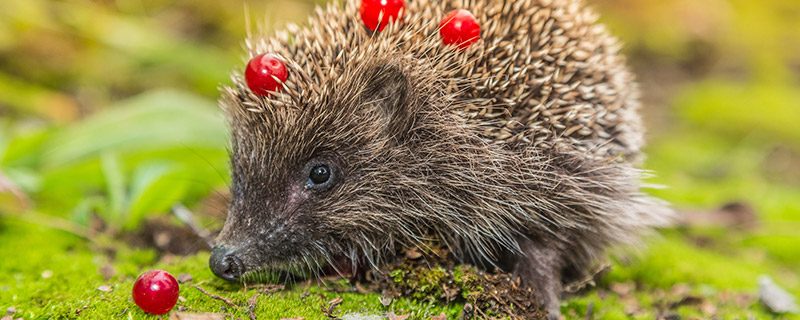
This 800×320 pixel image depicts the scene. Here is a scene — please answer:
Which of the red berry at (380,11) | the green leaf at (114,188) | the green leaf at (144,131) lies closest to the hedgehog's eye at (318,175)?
the red berry at (380,11)

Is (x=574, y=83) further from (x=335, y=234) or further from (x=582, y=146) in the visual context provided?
(x=335, y=234)

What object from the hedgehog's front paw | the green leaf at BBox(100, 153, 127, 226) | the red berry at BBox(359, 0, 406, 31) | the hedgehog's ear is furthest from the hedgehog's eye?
the green leaf at BBox(100, 153, 127, 226)

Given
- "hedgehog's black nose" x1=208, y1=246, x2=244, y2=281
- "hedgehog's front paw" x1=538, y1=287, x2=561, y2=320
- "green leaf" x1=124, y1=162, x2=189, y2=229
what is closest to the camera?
"hedgehog's black nose" x1=208, y1=246, x2=244, y2=281

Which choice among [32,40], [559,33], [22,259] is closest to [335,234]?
[559,33]

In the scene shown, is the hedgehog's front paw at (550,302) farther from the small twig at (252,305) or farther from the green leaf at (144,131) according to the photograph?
the green leaf at (144,131)

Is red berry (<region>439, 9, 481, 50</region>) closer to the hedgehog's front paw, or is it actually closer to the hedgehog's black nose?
the hedgehog's front paw

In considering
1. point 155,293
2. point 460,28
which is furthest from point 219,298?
point 460,28
